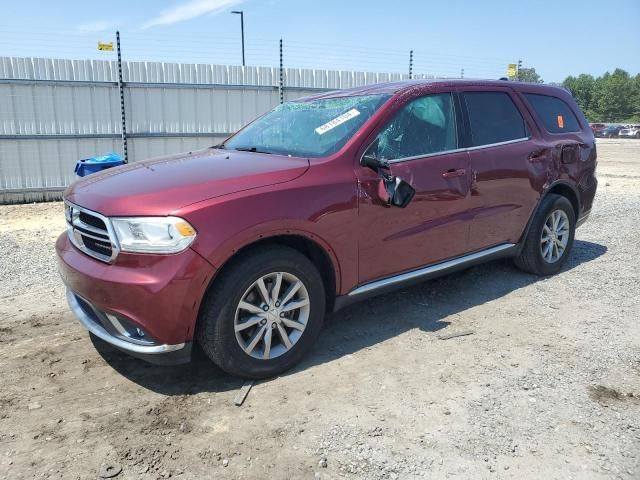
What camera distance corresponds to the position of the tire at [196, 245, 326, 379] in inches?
122

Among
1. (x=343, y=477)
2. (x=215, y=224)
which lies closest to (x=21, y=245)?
(x=215, y=224)

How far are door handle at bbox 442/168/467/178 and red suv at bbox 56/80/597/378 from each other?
0.01 metres

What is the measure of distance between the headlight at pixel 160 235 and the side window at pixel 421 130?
156 cm

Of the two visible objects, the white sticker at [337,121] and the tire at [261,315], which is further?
the white sticker at [337,121]

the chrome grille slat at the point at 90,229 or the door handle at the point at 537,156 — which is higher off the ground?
the door handle at the point at 537,156

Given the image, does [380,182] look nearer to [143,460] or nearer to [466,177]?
[466,177]

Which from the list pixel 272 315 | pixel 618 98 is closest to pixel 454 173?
pixel 272 315

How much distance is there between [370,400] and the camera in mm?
3148

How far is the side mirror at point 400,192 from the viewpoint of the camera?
12.0ft

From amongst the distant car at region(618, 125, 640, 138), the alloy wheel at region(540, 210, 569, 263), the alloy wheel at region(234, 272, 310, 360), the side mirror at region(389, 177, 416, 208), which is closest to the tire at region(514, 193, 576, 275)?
the alloy wheel at region(540, 210, 569, 263)

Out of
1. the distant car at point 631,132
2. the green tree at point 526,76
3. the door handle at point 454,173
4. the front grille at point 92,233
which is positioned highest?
the green tree at point 526,76

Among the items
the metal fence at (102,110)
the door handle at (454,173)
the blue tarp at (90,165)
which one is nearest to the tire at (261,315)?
the door handle at (454,173)

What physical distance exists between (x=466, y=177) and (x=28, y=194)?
8653mm

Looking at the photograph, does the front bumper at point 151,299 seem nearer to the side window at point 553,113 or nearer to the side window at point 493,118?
the side window at point 493,118
